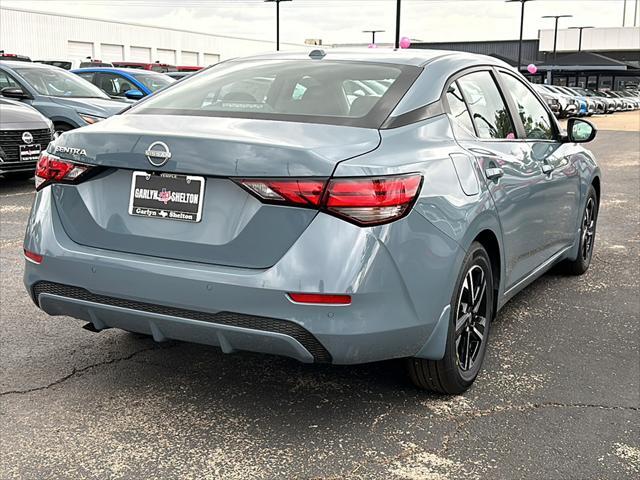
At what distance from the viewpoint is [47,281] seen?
329 cm

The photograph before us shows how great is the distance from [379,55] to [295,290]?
1.66 m

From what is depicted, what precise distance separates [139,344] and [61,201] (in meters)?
1.19

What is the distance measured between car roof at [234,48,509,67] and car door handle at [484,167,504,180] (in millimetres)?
600

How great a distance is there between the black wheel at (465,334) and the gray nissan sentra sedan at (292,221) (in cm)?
1

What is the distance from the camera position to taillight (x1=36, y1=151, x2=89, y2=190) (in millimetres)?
3242

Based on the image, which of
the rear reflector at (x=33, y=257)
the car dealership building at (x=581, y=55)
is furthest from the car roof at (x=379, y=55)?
the car dealership building at (x=581, y=55)

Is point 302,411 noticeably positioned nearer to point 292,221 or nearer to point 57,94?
point 292,221

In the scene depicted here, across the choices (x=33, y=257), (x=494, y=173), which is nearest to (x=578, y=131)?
(x=494, y=173)

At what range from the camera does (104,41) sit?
6072cm

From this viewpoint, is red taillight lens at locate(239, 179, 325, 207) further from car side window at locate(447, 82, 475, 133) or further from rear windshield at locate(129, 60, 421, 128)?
car side window at locate(447, 82, 475, 133)

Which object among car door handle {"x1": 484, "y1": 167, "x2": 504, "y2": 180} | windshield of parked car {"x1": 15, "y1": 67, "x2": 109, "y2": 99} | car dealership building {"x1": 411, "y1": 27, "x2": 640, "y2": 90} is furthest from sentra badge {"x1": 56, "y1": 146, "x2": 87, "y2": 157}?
car dealership building {"x1": 411, "y1": 27, "x2": 640, "y2": 90}

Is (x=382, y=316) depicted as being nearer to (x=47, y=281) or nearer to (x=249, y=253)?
(x=249, y=253)

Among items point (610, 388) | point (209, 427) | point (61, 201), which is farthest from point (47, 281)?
point (610, 388)

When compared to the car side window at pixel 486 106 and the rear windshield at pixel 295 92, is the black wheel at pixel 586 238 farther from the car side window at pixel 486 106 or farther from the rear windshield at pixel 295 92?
the rear windshield at pixel 295 92
